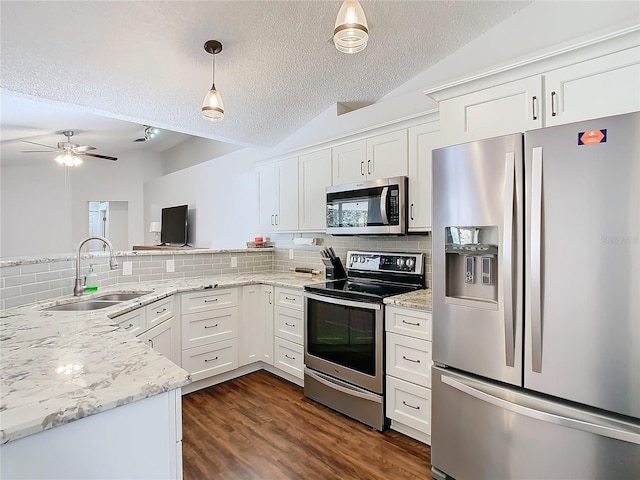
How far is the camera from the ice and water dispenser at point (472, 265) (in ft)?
5.67

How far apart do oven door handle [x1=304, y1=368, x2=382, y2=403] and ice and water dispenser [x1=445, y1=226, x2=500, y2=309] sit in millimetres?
957

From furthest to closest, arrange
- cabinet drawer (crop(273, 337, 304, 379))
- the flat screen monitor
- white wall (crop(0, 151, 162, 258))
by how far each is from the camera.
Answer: white wall (crop(0, 151, 162, 258)), the flat screen monitor, cabinet drawer (crop(273, 337, 304, 379))

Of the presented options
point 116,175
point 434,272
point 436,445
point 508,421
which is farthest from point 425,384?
point 116,175

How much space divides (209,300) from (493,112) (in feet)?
8.33

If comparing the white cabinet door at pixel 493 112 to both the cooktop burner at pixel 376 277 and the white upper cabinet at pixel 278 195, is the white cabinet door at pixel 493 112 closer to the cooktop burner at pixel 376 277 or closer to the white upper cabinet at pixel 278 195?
the cooktop burner at pixel 376 277

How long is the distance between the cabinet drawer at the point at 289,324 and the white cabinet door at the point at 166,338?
2.84 ft

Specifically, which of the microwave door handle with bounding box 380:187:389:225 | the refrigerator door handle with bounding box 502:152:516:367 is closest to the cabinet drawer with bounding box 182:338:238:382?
the microwave door handle with bounding box 380:187:389:225

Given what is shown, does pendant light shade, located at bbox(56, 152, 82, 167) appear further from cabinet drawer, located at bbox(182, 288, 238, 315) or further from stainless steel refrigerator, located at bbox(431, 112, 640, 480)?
stainless steel refrigerator, located at bbox(431, 112, 640, 480)

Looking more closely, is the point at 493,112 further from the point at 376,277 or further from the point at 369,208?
the point at 376,277

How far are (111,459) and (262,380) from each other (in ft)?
7.96

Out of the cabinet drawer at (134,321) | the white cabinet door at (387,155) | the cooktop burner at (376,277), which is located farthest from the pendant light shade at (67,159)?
the white cabinet door at (387,155)

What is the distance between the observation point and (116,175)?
742 cm

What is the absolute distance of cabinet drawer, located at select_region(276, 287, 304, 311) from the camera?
3.04 m

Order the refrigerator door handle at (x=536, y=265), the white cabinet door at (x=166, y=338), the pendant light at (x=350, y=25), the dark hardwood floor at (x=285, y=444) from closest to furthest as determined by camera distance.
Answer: the pendant light at (x=350, y=25)
the refrigerator door handle at (x=536, y=265)
the dark hardwood floor at (x=285, y=444)
the white cabinet door at (x=166, y=338)
